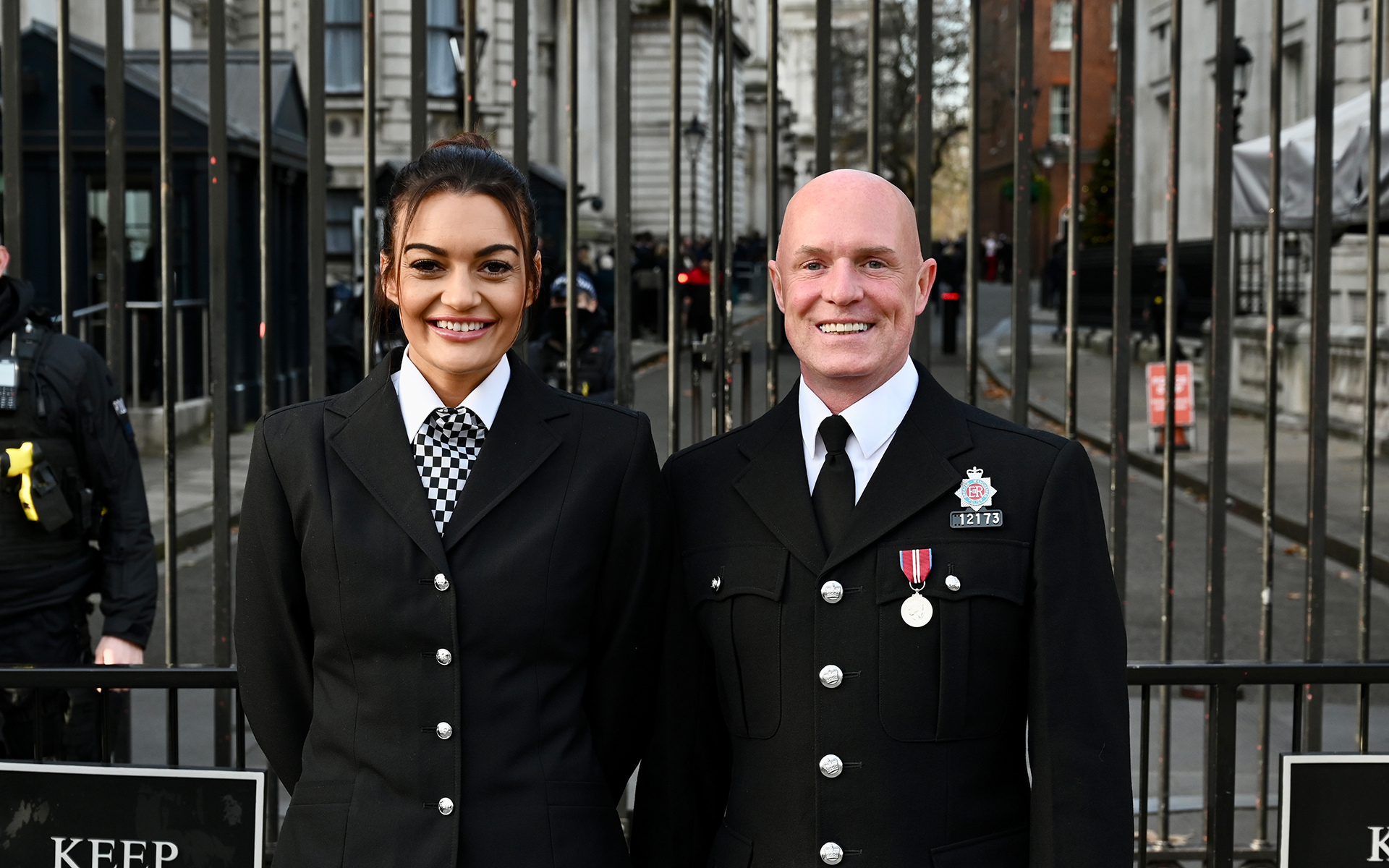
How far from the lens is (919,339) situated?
156 inches

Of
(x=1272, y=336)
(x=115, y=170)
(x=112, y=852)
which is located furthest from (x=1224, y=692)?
(x=115, y=170)

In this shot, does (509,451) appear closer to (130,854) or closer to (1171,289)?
(130,854)

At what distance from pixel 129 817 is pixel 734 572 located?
1702 millimetres

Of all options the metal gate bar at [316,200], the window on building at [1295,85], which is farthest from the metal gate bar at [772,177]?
the window on building at [1295,85]

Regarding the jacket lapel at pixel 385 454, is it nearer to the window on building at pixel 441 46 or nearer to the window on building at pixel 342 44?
the window on building at pixel 441 46

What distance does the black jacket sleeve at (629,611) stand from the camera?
2.57m

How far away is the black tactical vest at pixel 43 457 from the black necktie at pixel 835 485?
8.67 ft

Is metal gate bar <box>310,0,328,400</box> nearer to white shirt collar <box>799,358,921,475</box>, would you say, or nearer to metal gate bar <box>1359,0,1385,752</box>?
white shirt collar <box>799,358,921,475</box>

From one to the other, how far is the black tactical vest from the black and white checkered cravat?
84.6 inches

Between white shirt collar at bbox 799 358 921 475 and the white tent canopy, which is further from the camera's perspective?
the white tent canopy

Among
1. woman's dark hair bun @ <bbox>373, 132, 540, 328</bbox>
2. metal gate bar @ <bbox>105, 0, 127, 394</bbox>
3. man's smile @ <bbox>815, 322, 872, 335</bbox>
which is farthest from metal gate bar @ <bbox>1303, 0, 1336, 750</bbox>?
metal gate bar @ <bbox>105, 0, 127, 394</bbox>

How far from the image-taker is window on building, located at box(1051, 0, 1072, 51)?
1747 inches

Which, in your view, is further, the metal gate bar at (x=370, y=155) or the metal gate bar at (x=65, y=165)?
the metal gate bar at (x=65, y=165)

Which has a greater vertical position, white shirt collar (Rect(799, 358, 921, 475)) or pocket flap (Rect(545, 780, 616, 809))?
white shirt collar (Rect(799, 358, 921, 475))
